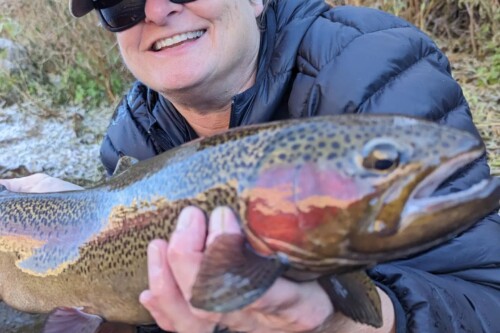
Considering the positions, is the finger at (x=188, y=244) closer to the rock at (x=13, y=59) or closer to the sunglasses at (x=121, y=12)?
the sunglasses at (x=121, y=12)

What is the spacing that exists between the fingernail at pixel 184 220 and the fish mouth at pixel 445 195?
0.55m

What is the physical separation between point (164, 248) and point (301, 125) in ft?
1.69

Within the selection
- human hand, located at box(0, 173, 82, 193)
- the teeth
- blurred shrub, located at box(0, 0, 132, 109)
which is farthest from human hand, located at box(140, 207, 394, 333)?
blurred shrub, located at box(0, 0, 132, 109)

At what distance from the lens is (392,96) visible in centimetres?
196

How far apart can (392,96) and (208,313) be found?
1.03 metres

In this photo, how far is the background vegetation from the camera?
5.00 m

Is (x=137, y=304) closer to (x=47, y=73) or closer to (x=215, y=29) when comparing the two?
(x=215, y=29)

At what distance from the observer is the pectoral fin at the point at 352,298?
1431 millimetres

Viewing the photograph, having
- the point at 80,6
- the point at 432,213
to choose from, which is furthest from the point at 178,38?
the point at 432,213

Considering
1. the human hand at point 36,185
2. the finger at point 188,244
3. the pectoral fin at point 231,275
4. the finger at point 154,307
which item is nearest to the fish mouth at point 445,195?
the pectoral fin at point 231,275

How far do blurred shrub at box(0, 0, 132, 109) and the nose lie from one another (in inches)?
147

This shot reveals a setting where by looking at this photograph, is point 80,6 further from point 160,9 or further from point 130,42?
point 160,9

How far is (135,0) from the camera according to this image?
2.16 metres

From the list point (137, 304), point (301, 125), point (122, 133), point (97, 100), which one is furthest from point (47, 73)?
point (301, 125)
